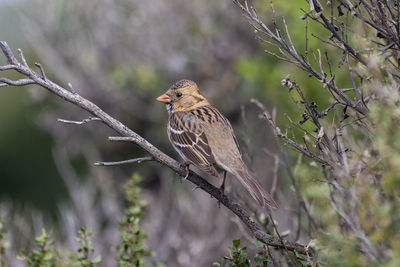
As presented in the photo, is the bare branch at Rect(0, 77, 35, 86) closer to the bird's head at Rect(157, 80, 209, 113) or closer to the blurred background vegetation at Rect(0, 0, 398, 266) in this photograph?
the bird's head at Rect(157, 80, 209, 113)

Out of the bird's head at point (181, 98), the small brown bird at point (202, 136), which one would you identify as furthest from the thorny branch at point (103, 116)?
the bird's head at point (181, 98)

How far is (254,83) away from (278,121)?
2.86ft

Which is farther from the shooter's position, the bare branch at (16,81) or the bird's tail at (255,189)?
the bird's tail at (255,189)

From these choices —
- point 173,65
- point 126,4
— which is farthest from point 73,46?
point 173,65

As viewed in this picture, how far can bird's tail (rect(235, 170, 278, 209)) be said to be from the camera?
3.83m

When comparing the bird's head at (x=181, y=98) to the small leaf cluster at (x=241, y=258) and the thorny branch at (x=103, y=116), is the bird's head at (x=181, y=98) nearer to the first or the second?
the thorny branch at (x=103, y=116)

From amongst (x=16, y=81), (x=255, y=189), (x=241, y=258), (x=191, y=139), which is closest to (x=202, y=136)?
(x=191, y=139)

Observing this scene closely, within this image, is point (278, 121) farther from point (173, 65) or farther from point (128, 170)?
point (128, 170)

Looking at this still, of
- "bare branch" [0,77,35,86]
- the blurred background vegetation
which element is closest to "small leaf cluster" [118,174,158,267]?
"bare branch" [0,77,35,86]

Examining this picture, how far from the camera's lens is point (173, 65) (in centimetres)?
933

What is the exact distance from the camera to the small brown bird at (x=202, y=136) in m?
4.40

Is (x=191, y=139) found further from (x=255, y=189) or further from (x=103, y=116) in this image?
(x=103, y=116)

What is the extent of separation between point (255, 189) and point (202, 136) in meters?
0.88

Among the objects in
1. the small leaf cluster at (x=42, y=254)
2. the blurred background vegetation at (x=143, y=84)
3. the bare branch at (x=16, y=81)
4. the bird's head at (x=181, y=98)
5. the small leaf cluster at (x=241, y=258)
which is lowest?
the small leaf cluster at (x=241, y=258)
